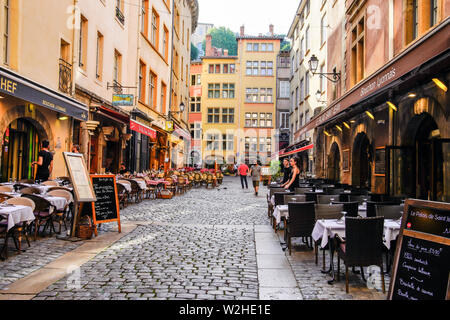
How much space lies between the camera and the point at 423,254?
9.86ft

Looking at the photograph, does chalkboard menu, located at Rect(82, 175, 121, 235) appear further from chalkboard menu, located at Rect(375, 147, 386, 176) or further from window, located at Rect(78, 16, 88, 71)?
chalkboard menu, located at Rect(375, 147, 386, 176)

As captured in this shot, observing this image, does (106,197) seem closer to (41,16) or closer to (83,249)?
(83,249)

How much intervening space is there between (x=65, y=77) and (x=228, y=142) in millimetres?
34269

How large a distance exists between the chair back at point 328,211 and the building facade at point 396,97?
275cm

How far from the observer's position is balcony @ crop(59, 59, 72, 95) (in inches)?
461

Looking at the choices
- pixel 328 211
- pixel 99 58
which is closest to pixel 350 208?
pixel 328 211

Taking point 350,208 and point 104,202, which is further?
point 104,202

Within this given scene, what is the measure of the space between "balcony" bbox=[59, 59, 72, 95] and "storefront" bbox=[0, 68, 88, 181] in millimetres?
816

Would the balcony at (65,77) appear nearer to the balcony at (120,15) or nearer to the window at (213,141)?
the balcony at (120,15)

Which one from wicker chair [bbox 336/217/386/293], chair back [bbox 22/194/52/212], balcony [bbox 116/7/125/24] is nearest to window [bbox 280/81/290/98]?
balcony [bbox 116/7/125/24]

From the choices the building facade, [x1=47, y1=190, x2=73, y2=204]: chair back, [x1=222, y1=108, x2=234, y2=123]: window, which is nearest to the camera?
[x1=47, y1=190, x2=73, y2=204]: chair back

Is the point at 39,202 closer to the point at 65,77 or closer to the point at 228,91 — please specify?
the point at 65,77
